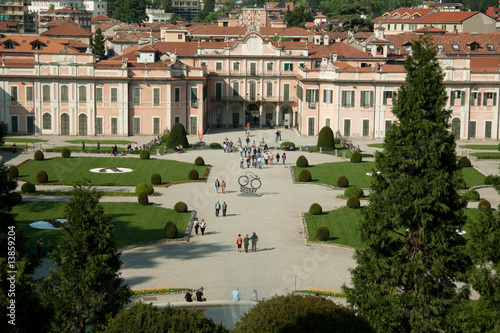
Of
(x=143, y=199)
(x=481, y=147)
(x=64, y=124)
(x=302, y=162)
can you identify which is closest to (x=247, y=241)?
(x=143, y=199)

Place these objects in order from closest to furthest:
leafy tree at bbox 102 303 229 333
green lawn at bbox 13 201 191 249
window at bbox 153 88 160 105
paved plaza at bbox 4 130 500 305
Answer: leafy tree at bbox 102 303 229 333, paved plaza at bbox 4 130 500 305, green lawn at bbox 13 201 191 249, window at bbox 153 88 160 105

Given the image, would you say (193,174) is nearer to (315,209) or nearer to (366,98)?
(315,209)

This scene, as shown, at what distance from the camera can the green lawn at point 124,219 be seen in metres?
41.2

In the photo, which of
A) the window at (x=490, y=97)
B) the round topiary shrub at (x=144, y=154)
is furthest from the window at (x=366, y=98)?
the round topiary shrub at (x=144, y=154)

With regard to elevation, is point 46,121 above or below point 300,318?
above

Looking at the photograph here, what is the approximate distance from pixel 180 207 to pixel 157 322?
940 inches

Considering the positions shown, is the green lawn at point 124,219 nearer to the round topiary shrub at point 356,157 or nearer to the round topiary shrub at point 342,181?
the round topiary shrub at point 342,181

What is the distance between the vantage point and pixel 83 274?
2586 centimetres

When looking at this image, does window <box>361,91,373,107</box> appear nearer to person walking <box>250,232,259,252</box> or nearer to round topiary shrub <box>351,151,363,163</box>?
round topiary shrub <box>351,151,363,163</box>

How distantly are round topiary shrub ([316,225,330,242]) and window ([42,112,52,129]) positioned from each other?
41882mm

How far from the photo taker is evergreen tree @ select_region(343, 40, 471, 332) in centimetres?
2666

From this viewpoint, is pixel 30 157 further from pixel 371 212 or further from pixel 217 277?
pixel 371 212

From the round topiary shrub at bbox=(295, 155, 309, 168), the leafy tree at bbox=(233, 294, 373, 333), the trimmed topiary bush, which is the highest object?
the trimmed topiary bush

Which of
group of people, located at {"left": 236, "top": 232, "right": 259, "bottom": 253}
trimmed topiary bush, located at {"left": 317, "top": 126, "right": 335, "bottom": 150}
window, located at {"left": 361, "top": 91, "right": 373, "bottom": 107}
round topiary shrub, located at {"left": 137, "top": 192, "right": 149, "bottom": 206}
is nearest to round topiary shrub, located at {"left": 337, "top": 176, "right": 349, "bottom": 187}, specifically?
round topiary shrub, located at {"left": 137, "top": 192, "right": 149, "bottom": 206}
